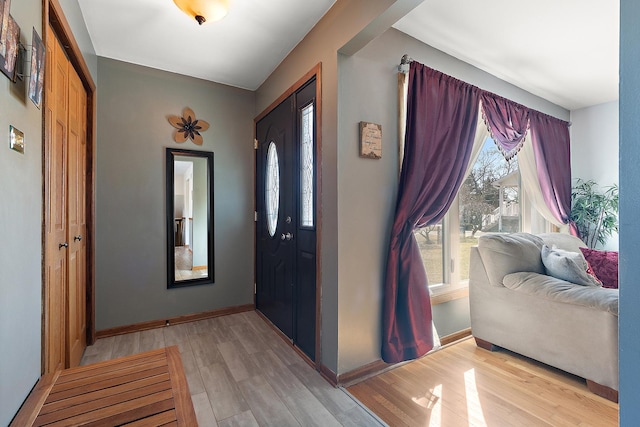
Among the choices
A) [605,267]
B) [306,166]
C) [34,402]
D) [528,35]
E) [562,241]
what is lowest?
[34,402]

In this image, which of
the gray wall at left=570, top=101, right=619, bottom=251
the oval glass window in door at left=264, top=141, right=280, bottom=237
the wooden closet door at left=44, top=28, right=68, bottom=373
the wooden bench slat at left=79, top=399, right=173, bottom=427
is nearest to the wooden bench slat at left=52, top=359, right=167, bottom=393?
the wooden bench slat at left=79, top=399, right=173, bottom=427

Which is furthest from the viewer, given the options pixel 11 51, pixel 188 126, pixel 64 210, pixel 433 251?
pixel 188 126

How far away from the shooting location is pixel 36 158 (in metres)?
1.15

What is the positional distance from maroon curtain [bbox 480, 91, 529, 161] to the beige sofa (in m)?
0.98

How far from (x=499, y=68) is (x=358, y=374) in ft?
9.86

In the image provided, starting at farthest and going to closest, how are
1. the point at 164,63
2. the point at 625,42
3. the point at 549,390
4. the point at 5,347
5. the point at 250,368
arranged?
the point at 164,63, the point at 250,368, the point at 549,390, the point at 5,347, the point at 625,42

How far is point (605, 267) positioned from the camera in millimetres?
2691

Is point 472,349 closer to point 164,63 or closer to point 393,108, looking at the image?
point 393,108

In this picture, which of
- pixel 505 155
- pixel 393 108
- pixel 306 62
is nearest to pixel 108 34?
pixel 306 62

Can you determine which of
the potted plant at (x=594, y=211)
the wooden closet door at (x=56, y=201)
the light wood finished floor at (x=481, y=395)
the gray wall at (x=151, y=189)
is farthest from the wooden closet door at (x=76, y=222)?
the potted plant at (x=594, y=211)

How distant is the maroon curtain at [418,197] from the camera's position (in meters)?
2.04

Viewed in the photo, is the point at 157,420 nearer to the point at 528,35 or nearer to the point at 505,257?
the point at 505,257

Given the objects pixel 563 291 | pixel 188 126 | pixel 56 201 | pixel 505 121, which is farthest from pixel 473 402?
pixel 188 126

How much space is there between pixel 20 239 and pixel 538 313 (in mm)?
2934
